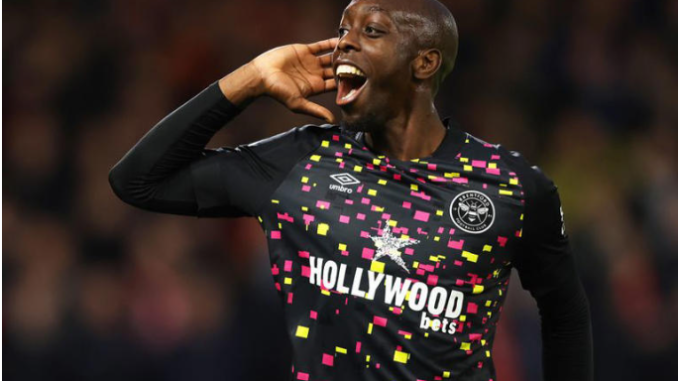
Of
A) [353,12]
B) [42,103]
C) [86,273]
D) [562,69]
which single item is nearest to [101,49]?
[42,103]

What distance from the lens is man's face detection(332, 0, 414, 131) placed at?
9.10 feet

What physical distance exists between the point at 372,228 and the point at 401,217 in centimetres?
9

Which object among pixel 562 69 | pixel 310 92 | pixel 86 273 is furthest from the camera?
pixel 562 69

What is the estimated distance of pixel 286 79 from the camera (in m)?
2.86

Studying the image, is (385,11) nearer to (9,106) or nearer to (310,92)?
(310,92)

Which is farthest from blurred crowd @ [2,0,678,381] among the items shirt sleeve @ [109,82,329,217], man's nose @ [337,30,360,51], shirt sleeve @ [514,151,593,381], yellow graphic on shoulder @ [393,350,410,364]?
man's nose @ [337,30,360,51]

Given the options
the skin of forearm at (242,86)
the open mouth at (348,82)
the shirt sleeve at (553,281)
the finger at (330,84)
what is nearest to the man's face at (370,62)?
the open mouth at (348,82)

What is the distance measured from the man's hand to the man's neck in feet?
0.52

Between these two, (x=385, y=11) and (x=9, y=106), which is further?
(x=9, y=106)

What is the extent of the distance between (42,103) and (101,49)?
0.46 m

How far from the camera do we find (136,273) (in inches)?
201

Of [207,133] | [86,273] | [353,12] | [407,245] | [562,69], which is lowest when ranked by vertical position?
[86,273]

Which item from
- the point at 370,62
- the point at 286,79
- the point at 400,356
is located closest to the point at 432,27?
the point at 370,62

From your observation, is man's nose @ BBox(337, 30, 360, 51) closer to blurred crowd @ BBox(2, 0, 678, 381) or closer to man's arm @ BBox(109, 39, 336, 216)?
man's arm @ BBox(109, 39, 336, 216)
